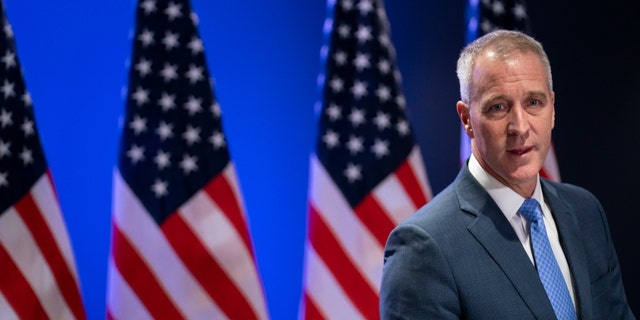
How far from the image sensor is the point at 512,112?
1729mm

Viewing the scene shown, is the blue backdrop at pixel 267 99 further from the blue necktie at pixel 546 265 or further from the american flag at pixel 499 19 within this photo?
the blue necktie at pixel 546 265

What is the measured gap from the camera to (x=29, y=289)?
2.89 meters

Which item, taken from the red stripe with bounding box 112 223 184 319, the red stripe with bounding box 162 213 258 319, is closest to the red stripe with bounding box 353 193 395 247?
the red stripe with bounding box 162 213 258 319

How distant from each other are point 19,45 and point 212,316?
1474 millimetres

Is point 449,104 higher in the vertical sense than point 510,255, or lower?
higher

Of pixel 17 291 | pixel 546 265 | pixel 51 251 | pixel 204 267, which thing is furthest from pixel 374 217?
pixel 546 265

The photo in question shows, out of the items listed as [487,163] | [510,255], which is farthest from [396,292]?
[487,163]

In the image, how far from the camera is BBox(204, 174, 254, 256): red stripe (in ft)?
10.3

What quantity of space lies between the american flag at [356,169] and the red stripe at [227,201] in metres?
0.29

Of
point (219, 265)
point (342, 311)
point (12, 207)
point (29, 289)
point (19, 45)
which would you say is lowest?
point (342, 311)

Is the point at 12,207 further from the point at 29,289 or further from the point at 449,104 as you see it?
the point at 449,104

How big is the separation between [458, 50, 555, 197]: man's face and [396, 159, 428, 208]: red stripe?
1.54 metres

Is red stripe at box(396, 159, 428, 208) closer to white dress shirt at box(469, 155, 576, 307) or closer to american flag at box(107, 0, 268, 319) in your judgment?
american flag at box(107, 0, 268, 319)

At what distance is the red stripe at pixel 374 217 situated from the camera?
10.7 ft
